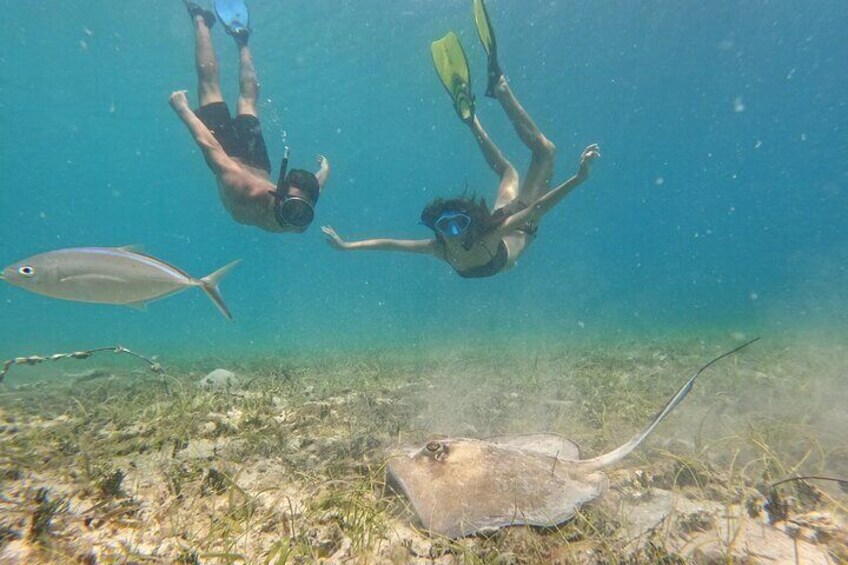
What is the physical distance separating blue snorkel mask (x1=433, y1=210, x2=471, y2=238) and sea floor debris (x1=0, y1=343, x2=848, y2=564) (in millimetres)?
2591

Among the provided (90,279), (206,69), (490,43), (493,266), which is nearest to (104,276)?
(90,279)

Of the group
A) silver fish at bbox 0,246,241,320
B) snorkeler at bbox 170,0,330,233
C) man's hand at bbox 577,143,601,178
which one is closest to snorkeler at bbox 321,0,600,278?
man's hand at bbox 577,143,601,178

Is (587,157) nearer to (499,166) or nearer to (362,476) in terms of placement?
(499,166)

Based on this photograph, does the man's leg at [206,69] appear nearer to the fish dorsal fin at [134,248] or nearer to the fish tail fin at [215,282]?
the fish dorsal fin at [134,248]

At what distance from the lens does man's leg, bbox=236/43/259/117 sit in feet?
24.8

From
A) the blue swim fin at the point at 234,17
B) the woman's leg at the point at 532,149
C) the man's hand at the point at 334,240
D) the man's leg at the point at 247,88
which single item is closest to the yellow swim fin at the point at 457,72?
the woman's leg at the point at 532,149

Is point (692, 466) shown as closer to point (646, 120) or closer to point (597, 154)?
point (597, 154)

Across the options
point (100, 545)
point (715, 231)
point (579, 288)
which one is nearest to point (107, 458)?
point (100, 545)

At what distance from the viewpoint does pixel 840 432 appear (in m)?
3.74

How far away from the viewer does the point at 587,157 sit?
18.3 ft

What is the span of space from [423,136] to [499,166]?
5047cm

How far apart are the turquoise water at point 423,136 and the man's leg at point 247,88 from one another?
35.0 ft

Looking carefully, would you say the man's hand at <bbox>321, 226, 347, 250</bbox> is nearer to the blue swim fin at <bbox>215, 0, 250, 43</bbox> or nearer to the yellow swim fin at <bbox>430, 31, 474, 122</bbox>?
the yellow swim fin at <bbox>430, 31, 474, 122</bbox>

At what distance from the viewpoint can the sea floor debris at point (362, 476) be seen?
1.95 metres
